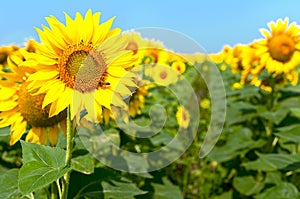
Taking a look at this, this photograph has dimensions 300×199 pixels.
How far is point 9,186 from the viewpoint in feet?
5.18

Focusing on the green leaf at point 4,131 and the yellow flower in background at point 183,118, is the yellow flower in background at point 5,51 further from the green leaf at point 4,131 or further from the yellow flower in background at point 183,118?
the green leaf at point 4,131

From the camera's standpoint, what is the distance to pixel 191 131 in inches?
157

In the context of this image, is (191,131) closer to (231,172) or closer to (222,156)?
(231,172)

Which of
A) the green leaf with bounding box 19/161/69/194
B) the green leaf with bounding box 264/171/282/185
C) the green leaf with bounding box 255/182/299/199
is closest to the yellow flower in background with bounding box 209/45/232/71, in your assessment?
the green leaf with bounding box 264/171/282/185

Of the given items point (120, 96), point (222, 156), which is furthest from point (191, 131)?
point (120, 96)

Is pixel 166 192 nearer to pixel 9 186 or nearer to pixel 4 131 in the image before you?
pixel 4 131

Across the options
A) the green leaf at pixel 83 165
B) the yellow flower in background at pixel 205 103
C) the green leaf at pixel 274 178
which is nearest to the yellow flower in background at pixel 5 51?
the yellow flower in background at pixel 205 103

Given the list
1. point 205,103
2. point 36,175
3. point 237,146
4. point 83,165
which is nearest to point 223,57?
point 205,103

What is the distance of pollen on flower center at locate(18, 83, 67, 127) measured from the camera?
5.74 feet

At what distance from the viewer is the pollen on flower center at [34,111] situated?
1.75 m

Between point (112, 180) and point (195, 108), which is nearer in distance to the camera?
point (112, 180)

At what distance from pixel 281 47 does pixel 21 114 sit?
8.09ft

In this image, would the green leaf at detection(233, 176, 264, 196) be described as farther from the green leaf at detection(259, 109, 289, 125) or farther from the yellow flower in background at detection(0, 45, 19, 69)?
the yellow flower in background at detection(0, 45, 19, 69)

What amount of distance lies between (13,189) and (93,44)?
0.51 m
